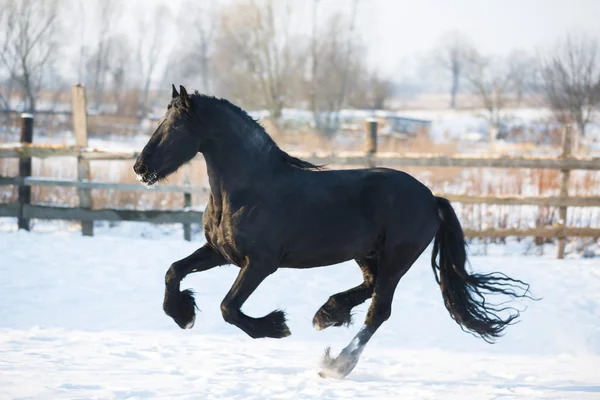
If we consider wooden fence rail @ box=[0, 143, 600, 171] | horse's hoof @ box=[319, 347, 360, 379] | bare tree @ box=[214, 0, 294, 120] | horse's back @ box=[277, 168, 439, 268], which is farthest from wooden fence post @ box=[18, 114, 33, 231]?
bare tree @ box=[214, 0, 294, 120]

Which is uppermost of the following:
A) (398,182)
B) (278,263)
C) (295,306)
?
(398,182)

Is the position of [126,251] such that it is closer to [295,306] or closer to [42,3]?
[295,306]

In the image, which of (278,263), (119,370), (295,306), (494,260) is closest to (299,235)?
(278,263)

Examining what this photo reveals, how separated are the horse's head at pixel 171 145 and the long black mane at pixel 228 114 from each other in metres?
0.08

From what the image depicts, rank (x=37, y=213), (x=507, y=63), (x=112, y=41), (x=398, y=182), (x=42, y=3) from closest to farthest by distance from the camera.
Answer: (x=398, y=182), (x=37, y=213), (x=42, y=3), (x=112, y=41), (x=507, y=63)

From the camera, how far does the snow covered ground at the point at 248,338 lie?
376cm

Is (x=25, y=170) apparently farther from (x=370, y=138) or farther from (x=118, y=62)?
(x=118, y=62)

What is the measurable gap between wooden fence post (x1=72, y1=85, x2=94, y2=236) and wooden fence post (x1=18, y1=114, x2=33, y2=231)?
0.77 meters

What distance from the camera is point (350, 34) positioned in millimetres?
26109

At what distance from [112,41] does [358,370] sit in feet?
110

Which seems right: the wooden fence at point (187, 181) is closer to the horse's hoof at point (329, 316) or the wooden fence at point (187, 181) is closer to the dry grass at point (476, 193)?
the dry grass at point (476, 193)

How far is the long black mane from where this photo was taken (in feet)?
12.9

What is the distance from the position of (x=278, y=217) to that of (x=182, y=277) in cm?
67

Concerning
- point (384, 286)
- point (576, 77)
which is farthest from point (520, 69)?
point (384, 286)
